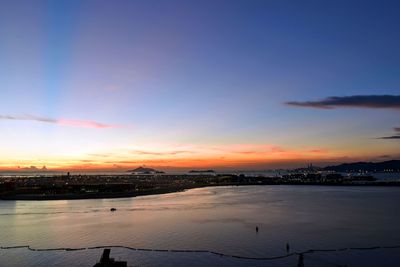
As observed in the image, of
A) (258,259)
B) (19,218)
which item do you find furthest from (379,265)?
(19,218)

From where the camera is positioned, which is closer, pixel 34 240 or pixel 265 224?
pixel 34 240

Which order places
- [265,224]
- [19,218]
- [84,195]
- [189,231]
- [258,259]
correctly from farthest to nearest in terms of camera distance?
[84,195] < [19,218] < [265,224] < [189,231] < [258,259]

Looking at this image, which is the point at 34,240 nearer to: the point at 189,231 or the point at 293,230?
the point at 189,231

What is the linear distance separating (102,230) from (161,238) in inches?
416

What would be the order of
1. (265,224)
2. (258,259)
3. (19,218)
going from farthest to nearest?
(19,218)
(265,224)
(258,259)

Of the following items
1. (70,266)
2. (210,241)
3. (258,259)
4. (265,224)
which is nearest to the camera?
(70,266)

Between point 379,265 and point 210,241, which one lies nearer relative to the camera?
point 379,265

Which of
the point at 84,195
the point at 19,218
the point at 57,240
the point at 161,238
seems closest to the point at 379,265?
the point at 161,238

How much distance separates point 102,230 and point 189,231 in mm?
11777

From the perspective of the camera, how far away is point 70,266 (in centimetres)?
3341

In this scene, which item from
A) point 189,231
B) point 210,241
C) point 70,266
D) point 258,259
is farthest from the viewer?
point 189,231

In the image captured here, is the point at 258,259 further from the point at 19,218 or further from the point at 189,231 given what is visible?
the point at 19,218

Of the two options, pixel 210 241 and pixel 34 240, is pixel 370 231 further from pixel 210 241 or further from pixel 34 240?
pixel 34 240

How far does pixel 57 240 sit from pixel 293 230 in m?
29.4
